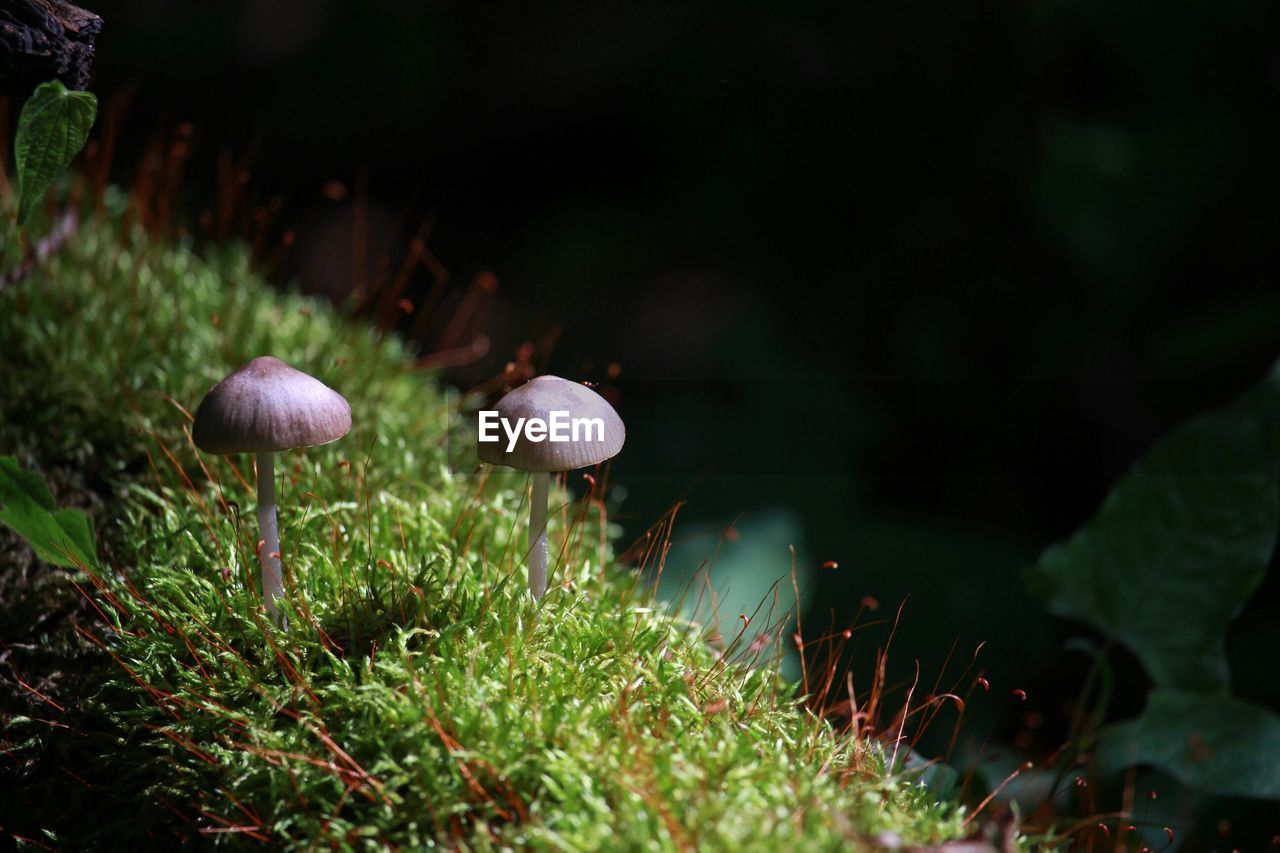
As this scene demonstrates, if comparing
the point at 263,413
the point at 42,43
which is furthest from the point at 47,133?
the point at 263,413

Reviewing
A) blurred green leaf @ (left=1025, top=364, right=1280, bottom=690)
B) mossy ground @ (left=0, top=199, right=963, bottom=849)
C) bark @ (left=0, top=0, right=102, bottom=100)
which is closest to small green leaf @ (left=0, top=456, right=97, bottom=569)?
mossy ground @ (left=0, top=199, right=963, bottom=849)

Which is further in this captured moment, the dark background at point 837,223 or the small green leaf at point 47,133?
the dark background at point 837,223

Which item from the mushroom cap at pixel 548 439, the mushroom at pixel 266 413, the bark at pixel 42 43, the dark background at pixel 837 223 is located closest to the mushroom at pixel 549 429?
the mushroom cap at pixel 548 439

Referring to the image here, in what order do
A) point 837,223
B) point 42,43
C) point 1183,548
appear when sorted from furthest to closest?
point 837,223 → point 1183,548 → point 42,43

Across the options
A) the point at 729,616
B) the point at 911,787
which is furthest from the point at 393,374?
→ the point at 911,787

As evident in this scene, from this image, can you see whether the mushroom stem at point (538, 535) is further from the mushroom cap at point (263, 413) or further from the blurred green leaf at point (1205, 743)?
the blurred green leaf at point (1205, 743)

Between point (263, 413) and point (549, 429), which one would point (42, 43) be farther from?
point (549, 429)
